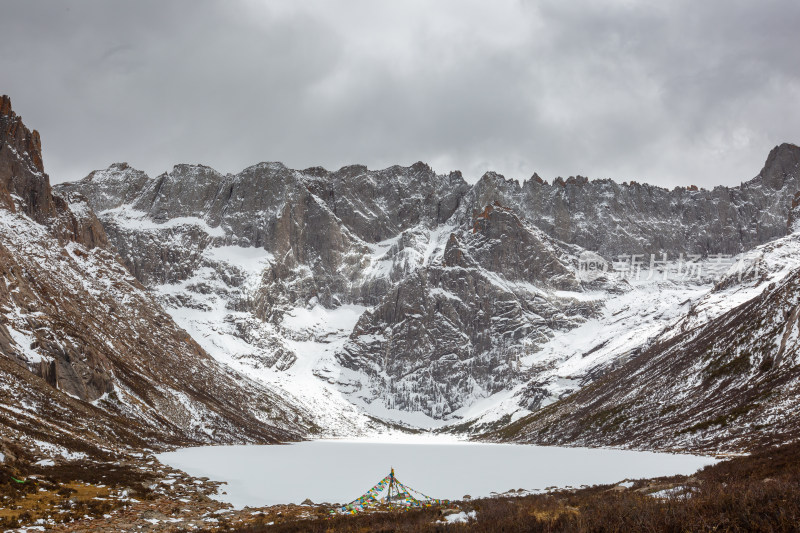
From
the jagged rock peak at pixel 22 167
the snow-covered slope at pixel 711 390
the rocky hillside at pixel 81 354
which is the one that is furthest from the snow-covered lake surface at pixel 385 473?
the jagged rock peak at pixel 22 167

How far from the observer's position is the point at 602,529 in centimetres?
1186

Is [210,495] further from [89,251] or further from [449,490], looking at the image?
[89,251]

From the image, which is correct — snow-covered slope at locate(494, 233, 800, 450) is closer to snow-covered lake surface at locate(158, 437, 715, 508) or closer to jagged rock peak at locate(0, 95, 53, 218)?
snow-covered lake surface at locate(158, 437, 715, 508)

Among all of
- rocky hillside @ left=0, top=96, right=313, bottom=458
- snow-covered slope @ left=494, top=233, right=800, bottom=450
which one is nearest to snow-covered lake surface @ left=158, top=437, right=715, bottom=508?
rocky hillside @ left=0, top=96, right=313, bottom=458

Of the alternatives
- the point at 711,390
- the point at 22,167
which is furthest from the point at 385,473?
the point at 22,167

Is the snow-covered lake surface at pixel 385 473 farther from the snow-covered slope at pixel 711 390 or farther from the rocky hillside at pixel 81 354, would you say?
the snow-covered slope at pixel 711 390

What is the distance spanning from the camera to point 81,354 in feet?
294

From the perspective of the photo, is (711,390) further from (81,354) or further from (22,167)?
(22,167)

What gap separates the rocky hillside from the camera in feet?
207

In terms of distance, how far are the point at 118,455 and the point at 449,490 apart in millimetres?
36575

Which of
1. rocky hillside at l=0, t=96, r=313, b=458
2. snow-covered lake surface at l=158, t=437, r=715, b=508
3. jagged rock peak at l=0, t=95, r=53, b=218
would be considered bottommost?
snow-covered lake surface at l=158, t=437, r=715, b=508

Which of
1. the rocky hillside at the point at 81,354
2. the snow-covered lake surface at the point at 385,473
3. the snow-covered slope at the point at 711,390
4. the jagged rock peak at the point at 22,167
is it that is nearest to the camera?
the snow-covered lake surface at the point at 385,473

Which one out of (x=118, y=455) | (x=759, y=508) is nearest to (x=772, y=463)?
(x=759, y=508)

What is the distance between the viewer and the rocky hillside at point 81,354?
2483 inches
